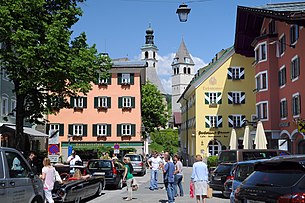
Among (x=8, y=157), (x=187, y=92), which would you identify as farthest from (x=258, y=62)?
(x=8, y=157)

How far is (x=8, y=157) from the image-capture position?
9.56m

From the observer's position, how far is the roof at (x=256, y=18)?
2918 cm

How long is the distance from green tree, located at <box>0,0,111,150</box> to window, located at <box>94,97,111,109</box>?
99.6ft

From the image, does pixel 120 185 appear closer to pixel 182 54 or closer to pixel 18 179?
pixel 18 179

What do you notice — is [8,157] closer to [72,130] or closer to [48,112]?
[48,112]

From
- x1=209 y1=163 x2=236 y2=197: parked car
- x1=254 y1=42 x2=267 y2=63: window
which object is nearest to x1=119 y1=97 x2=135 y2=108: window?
x1=254 y1=42 x2=267 y2=63: window

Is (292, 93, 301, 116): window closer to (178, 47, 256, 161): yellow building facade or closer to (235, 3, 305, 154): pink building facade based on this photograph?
(235, 3, 305, 154): pink building facade

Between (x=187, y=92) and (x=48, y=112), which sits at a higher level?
→ (x=187, y=92)

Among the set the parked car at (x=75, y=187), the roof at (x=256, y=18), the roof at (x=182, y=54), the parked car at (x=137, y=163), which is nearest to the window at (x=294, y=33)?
the roof at (x=256, y=18)

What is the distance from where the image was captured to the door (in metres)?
9.38

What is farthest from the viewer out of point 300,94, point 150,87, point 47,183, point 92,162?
point 150,87

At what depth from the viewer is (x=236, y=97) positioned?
55.1m

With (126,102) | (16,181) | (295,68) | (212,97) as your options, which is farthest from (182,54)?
(16,181)

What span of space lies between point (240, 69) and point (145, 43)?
10176 centimetres
